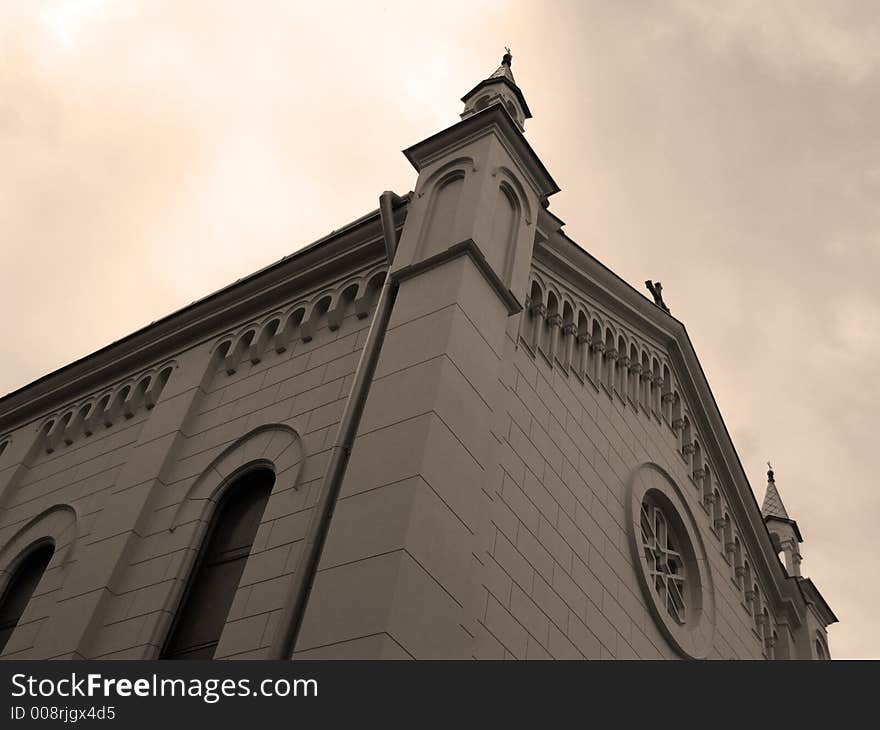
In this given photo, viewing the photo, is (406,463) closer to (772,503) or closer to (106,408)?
(106,408)

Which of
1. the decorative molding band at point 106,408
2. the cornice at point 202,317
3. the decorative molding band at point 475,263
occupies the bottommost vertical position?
the decorative molding band at point 475,263

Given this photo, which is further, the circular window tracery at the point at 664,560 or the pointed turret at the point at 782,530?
the pointed turret at the point at 782,530

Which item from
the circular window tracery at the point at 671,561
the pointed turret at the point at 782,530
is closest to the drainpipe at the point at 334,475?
the circular window tracery at the point at 671,561

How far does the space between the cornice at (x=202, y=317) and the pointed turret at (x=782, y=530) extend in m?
9.37

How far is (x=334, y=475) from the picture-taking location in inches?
338

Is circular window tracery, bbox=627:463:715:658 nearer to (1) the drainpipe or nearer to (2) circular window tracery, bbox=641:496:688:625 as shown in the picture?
(2) circular window tracery, bbox=641:496:688:625

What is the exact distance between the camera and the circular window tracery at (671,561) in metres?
12.0

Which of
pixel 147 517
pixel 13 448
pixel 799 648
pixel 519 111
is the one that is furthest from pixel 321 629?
pixel 799 648

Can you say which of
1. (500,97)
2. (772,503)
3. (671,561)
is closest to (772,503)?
(772,503)

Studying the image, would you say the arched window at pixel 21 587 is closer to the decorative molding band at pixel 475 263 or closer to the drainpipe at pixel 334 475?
the drainpipe at pixel 334 475

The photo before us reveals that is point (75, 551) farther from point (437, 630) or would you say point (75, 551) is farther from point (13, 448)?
point (437, 630)

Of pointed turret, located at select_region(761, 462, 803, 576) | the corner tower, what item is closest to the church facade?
the corner tower

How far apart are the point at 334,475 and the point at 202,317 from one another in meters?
5.29

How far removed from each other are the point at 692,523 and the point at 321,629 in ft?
26.9
